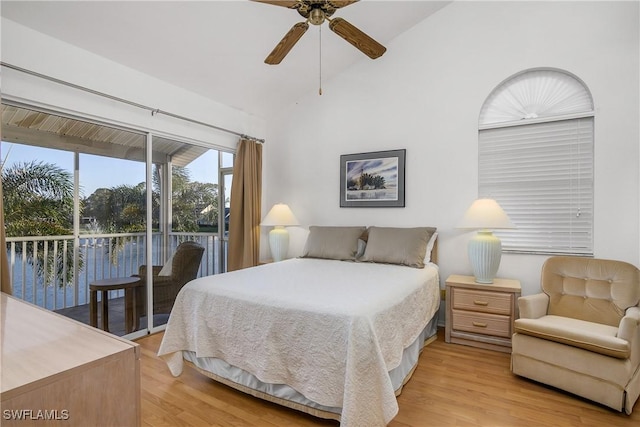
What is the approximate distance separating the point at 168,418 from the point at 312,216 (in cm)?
281

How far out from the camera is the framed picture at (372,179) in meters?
3.72

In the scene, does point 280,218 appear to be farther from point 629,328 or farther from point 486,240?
point 629,328

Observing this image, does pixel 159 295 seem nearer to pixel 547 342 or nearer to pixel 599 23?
pixel 547 342

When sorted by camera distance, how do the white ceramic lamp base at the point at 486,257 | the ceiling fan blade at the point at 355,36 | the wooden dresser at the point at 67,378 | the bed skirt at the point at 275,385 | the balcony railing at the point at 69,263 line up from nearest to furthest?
1. the wooden dresser at the point at 67,378
2. the bed skirt at the point at 275,385
3. the ceiling fan blade at the point at 355,36
4. the balcony railing at the point at 69,263
5. the white ceramic lamp base at the point at 486,257

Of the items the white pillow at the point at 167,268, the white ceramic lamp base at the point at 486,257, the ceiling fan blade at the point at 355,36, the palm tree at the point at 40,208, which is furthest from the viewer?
the white pillow at the point at 167,268

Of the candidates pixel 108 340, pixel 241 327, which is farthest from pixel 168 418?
pixel 108 340

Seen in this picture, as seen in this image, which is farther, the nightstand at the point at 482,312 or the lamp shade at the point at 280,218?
the lamp shade at the point at 280,218

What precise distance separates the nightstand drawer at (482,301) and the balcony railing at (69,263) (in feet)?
9.76

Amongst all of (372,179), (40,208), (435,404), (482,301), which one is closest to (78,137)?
(40,208)

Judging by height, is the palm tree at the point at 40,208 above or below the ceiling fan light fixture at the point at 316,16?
below

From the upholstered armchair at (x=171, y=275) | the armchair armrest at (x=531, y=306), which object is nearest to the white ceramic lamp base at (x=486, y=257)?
the armchair armrest at (x=531, y=306)

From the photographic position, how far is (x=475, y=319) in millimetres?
2881

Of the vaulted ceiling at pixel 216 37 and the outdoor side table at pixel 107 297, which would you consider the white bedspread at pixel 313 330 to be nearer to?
the outdoor side table at pixel 107 297

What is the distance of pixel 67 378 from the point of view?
2.82ft
